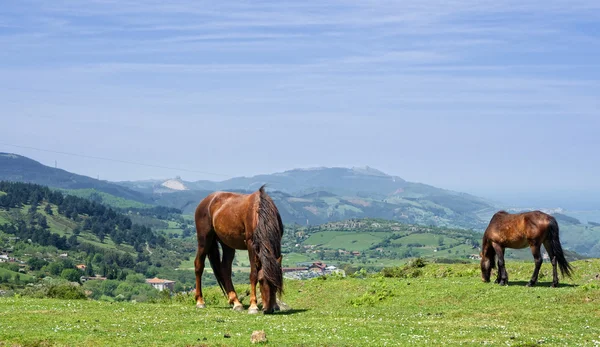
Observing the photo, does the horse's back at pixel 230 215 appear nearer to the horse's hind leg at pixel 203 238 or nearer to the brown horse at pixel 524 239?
the horse's hind leg at pixel 203 238

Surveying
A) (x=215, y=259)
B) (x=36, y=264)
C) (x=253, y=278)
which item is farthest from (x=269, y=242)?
(x=36, y=264)

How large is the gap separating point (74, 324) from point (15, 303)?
21.4 feet

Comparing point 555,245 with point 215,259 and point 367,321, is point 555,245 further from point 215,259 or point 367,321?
point 215,259

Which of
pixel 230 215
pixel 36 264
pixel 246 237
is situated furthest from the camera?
pixel 36 264

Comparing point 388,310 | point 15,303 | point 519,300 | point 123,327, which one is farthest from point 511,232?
point 15,303

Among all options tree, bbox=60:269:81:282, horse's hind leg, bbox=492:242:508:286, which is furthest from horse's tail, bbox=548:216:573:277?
tree, bbox=60:269:81:282

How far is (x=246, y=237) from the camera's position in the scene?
24.1 m

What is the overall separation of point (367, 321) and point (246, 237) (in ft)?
17.3

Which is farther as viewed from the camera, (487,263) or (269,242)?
(487,263)

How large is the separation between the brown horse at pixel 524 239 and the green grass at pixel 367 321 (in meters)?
1.45

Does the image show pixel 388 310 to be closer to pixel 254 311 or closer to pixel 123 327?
pixel 254 311

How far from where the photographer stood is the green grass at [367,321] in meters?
17.9

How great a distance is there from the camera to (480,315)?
77.2 ft

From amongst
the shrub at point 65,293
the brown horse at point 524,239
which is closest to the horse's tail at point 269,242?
the brown horse at point 524,239
